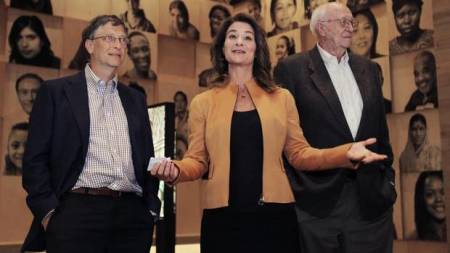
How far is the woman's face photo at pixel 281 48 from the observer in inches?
257

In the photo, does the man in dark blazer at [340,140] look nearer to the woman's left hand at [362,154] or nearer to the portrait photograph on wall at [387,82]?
the woman's left hand at [362,154]

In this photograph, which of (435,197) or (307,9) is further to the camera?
(307,9)

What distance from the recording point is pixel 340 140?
265cm

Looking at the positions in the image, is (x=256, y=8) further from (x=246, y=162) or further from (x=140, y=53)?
(x=246, y=162)

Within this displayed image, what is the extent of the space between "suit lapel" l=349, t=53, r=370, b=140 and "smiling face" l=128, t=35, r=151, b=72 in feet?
12.2

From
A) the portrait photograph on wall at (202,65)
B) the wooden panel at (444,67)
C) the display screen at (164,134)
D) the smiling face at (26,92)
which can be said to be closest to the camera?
the display screen at (164,134)

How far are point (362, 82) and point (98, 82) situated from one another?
1.36 meters

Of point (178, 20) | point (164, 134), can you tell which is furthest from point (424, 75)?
point (178, 20)

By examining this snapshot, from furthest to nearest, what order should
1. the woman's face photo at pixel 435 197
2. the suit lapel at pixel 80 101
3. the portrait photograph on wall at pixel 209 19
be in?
the portrait photograph on wall at pixel 209 19
the woman's face photo at pixel 435 197
the suit lapel at pixel 80 101

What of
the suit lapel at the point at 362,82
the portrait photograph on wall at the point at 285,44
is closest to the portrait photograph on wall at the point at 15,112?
the portrait photograph on wall at the point at 285,44

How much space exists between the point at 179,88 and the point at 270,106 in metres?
4.24

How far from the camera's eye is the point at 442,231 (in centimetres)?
467

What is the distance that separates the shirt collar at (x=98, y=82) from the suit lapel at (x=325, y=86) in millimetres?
1024

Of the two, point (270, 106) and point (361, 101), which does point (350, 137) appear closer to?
point (361, 101)
